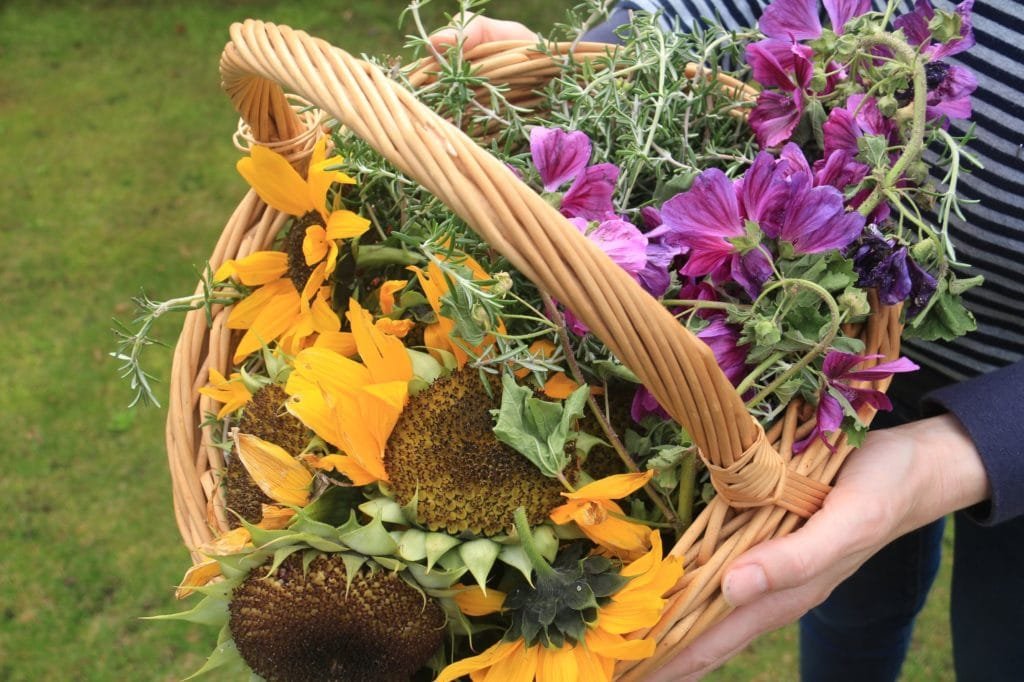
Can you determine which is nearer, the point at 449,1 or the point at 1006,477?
the point at 1006,477

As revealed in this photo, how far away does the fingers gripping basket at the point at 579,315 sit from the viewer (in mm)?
561

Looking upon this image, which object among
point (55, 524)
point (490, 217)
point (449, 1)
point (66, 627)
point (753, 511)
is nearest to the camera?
point (490, 217)

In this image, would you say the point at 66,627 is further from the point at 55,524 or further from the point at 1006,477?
the point at 1006,477

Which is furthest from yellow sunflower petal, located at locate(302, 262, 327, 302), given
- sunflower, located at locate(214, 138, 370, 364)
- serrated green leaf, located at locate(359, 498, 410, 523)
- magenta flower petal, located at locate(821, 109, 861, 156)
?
magenta flower petal, located at locate(821, 109, 861, 156)

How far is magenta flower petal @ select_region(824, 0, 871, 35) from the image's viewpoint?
76 cm

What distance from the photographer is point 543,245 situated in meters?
0.56

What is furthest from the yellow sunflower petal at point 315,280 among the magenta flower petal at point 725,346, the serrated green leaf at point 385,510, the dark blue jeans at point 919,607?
the dark blue jeans at point 919,607

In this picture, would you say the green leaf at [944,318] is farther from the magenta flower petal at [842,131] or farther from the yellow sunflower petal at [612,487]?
the yellow sunflower petal at [612,487]

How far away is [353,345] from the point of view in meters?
0.74

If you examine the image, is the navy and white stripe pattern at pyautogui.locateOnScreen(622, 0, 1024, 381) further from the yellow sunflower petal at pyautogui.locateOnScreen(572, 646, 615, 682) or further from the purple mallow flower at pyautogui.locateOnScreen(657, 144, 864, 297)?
the yellow sunflower petal at pyautogui.locateOnScreen(572, 646, 615, 682)

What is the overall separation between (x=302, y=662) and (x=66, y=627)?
1148 millimetres

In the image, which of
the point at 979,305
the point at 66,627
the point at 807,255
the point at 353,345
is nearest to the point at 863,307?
the point at 807,255

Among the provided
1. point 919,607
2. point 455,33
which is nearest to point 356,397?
point 455,33

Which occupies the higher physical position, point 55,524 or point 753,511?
point 753,511
